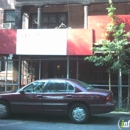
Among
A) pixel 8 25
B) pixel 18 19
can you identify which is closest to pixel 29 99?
pixel 18 19

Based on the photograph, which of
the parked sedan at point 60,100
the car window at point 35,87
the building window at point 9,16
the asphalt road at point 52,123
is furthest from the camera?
the building window at point 9,16

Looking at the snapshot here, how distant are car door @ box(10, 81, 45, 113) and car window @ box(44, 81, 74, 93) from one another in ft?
0.94

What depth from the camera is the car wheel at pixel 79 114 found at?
943 cm

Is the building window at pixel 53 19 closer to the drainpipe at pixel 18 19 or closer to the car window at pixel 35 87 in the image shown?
the drainpipe at pixel 18 19

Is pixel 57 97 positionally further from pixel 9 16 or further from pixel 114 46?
pixel 9 16

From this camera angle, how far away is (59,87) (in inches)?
391

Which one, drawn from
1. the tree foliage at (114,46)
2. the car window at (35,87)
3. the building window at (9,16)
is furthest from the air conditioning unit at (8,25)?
the car window at (35,87)

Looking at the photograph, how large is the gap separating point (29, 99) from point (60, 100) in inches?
47.0

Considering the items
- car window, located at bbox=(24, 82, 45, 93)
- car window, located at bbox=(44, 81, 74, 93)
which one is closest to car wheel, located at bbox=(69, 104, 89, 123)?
car window, located at bbox=(44, 81, 74, 93)

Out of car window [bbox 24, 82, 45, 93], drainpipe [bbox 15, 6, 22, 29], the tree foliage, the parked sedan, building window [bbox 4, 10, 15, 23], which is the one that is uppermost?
building window [bbox 4, 10, 15, 23]

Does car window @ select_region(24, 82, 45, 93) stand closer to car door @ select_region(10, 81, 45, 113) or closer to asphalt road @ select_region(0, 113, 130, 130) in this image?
car door @ select_region(10, 81, 45, 113)

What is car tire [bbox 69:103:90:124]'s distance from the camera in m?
9.43

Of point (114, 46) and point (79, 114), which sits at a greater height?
point (114, 46)

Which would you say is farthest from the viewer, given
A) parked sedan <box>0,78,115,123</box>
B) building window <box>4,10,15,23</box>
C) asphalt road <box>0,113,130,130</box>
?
building window <box>4,10,15,23</box>
